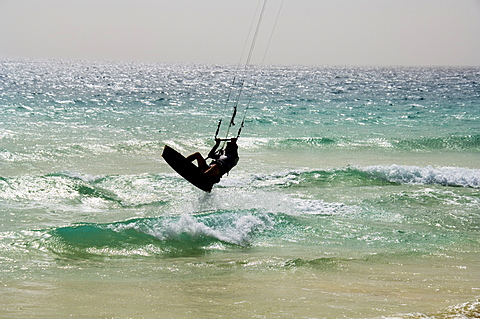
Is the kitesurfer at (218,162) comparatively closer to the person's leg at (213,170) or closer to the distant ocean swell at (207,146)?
the person's leg at (213,170)

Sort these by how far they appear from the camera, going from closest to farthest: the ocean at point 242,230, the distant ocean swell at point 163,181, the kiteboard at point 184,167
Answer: the ocean at point 242,230, the kiteboard at point 184,167, the distant ocean swell at point 163,181

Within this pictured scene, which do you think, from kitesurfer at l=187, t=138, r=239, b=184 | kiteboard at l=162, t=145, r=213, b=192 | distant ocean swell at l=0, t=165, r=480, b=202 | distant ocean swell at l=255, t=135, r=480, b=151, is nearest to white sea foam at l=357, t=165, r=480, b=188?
distant ocean swell at l=0, t=165, r=480, b=202

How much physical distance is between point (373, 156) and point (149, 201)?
1245 cm

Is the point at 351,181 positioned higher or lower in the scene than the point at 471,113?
lower

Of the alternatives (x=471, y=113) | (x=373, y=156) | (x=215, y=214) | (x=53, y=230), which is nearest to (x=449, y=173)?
(x=373, y=156)

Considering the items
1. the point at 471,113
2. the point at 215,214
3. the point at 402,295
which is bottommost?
the point at 215,214

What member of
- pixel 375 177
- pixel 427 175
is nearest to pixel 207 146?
pixel 375 177

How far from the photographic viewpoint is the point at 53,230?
34.4ft

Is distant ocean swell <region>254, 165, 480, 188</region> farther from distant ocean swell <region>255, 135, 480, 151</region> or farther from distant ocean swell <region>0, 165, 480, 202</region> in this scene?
distant ocean swell <region>255, 135, 480, 151</region>

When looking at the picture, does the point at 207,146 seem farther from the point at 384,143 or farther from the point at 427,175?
the point at 427,175

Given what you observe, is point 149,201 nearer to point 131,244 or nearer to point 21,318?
point 131,244

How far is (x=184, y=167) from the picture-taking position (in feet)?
40.8

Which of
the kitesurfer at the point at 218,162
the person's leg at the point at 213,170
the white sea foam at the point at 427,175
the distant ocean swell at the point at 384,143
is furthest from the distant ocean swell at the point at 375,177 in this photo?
the distant ocean swell at the point at 384,143

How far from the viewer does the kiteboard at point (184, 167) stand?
1223 cm
